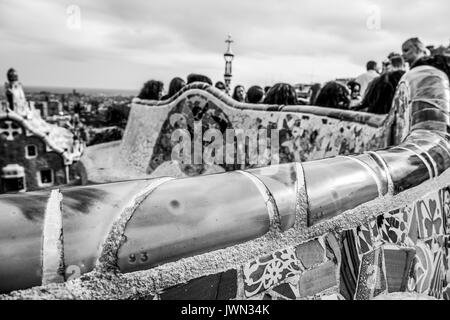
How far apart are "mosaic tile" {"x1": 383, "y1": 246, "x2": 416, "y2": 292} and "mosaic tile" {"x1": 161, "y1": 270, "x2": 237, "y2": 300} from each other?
0.63 m

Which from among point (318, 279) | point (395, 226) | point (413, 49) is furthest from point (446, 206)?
point (413, 49)

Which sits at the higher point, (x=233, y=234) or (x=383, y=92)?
(x=383, y=92)

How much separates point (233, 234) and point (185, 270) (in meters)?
0.14

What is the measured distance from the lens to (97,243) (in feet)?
2.35

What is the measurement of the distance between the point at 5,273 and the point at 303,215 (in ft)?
2.22

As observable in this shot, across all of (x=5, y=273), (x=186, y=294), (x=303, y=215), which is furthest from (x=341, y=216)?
(x=5, y=273)

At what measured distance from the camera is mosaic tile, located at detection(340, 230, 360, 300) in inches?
42.3

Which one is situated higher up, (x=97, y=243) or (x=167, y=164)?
(x=97, y=243)

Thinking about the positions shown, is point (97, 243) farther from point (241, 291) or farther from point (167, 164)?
point (167, 164)

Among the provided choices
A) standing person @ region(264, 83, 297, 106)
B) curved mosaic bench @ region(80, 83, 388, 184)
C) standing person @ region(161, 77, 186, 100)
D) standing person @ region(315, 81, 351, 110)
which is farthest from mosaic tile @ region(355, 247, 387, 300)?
standing person @ region(161, 77, 186, 100)

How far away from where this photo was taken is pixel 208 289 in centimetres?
85

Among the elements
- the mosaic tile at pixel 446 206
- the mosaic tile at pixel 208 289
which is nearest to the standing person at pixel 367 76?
the mosaic tile at pixel 446 206

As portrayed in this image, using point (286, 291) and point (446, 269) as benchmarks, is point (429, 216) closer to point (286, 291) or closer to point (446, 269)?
point (446, 269)

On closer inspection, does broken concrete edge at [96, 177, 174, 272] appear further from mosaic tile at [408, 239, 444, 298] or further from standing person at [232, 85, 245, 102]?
standing person at [232, 85, 245, 102]
